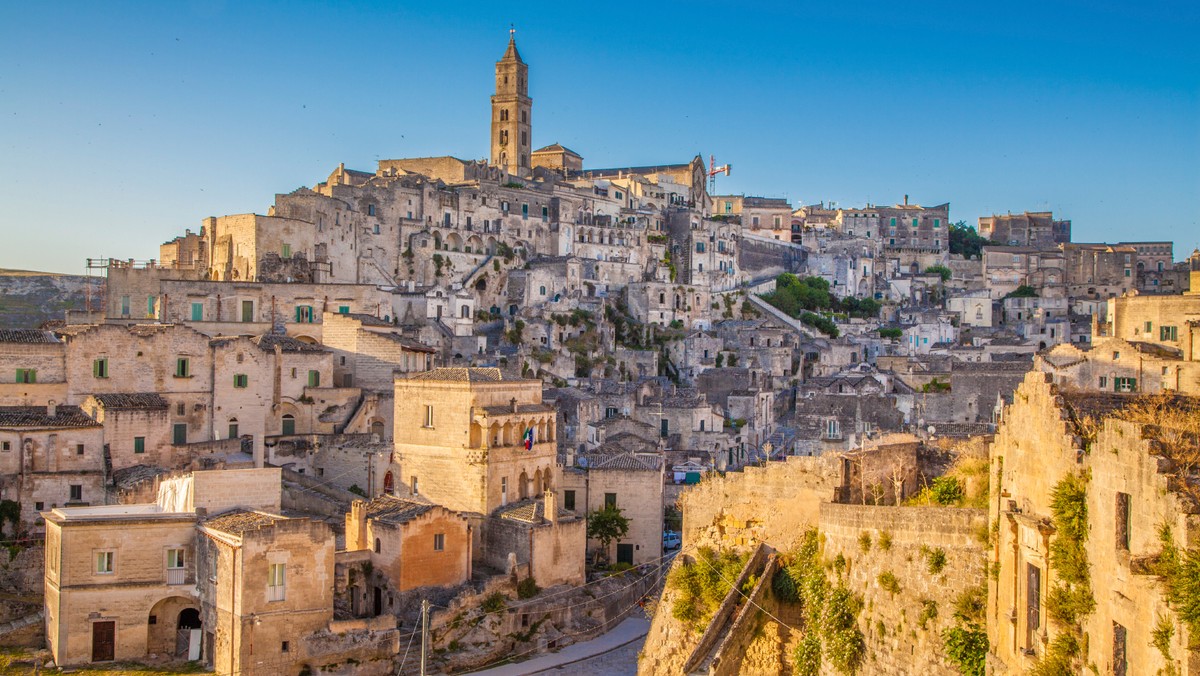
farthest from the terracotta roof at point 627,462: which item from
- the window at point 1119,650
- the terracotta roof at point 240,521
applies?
the window at point 1119,650

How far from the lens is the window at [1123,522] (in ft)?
38.5

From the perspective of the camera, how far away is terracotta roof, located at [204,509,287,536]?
26.7m

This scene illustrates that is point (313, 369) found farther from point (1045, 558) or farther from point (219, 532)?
point (1045, 558)

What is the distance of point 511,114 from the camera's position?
307 ft

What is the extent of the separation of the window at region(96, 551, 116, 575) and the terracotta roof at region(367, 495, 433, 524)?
6.55 metres

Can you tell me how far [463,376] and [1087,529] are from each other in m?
24.0

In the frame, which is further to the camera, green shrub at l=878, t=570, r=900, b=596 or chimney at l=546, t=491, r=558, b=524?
chimney at l=546, t=491, r=558, b=524

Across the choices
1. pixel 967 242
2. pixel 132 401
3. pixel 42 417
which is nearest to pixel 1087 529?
pixel 42 417

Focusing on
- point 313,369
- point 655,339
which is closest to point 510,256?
point 655,339

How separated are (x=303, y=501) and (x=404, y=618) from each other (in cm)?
813

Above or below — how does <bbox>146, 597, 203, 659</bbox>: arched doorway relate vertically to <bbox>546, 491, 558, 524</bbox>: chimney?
below

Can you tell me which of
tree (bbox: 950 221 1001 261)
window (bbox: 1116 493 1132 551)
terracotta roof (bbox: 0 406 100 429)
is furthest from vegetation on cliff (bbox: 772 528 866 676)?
tree (bbox: 950 221 1001 261)

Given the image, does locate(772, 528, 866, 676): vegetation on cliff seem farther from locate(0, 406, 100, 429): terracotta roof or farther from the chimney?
locate(0, 406, 100, 429): terracotta roof

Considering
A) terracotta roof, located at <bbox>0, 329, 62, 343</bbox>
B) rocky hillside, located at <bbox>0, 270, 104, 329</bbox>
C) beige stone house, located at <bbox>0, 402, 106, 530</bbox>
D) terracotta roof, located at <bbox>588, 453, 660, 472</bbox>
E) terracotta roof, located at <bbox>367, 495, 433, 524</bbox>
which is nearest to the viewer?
terracotta roof, located at <bbox>367, 495, 433, 524</bbox>
